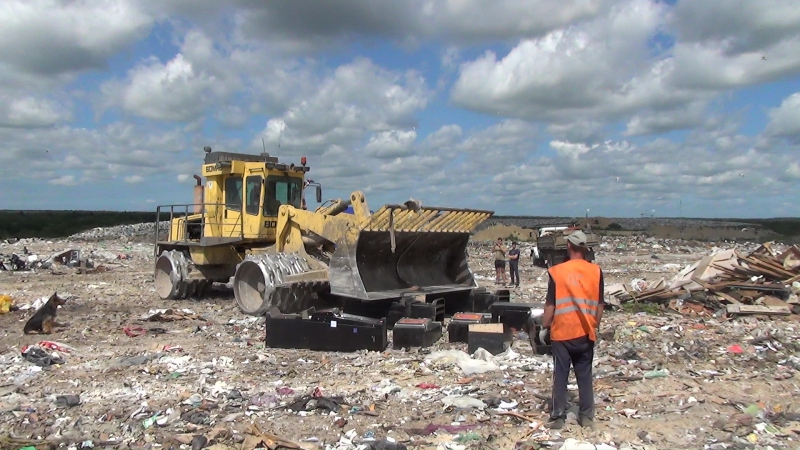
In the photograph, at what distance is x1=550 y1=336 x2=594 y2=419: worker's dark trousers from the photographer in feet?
16.6

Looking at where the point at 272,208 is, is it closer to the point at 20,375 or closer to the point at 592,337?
the point at 20,375

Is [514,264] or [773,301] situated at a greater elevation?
[514,264]

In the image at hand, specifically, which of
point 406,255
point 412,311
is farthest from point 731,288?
point 412,311

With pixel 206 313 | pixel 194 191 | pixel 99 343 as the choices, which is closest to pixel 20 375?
pixel 99 343

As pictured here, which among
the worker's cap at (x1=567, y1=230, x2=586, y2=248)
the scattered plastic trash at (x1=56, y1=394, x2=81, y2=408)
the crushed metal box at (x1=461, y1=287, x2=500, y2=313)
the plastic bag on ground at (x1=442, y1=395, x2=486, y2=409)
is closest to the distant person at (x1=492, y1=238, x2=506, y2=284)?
the crushed metal box at (x1=461, y1=287, x2=500, y2=313)

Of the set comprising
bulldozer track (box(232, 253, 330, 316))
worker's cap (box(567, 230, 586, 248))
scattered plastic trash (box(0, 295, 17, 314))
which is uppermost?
worker's cap (box(567, 230, 586, 248))

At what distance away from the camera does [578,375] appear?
16.7ft

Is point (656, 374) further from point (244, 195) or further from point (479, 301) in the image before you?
point (244, 195)

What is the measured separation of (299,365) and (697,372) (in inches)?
159

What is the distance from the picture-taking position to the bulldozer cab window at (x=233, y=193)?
38.9 ft

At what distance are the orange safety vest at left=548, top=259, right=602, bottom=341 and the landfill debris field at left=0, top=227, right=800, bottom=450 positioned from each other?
0.72 meters

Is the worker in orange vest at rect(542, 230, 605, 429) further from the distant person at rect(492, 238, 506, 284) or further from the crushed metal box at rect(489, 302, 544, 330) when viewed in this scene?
the distant person at rect(492, 238, 506, 284)

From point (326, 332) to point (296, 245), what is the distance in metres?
3.22

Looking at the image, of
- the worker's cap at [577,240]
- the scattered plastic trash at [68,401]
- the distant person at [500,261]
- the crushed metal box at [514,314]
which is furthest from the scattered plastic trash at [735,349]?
the distant person at [500,261]
